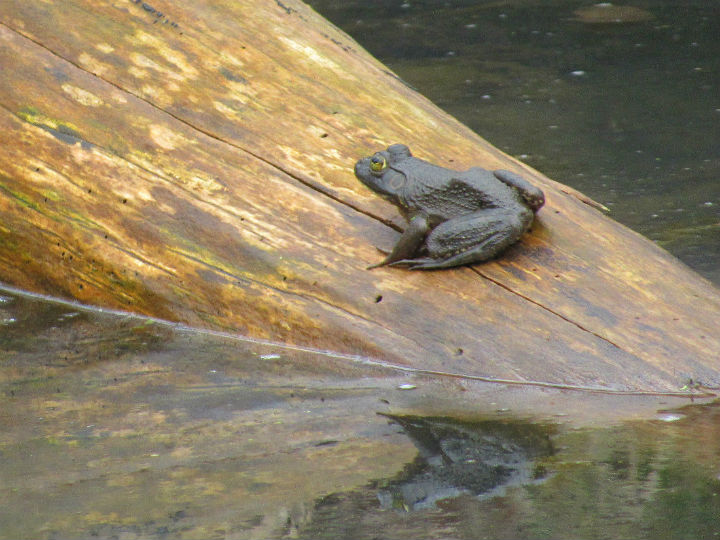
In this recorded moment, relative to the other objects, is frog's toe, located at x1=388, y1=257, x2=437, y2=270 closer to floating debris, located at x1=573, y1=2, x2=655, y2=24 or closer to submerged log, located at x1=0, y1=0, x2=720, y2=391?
submerged log, located at x1=0, y1=0, x2=720, y2=391

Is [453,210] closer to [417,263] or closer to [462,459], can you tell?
[417,263]

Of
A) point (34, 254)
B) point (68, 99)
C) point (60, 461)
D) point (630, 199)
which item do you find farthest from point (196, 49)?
point (630, 199)

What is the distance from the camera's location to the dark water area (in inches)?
216

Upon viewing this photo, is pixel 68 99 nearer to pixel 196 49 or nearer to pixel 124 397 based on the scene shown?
pixel 196 49

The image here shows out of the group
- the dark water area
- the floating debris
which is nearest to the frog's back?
the dark water area

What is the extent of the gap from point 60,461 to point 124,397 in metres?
0.50

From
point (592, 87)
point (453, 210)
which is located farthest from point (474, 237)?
point (592, 87)

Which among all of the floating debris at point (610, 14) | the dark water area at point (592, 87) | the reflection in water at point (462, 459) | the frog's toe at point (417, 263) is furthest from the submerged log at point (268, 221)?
the floating debris at point (610, 14)

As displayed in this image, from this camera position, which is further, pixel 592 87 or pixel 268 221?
pixel 592 87

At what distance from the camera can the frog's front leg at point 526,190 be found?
3373mm

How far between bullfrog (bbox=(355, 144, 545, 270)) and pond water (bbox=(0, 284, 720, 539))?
47cm

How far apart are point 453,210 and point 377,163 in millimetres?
349

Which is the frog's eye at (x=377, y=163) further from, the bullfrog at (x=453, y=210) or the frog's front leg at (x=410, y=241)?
the frog's front leg at (x=410, y=241)

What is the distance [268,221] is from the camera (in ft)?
11.5
